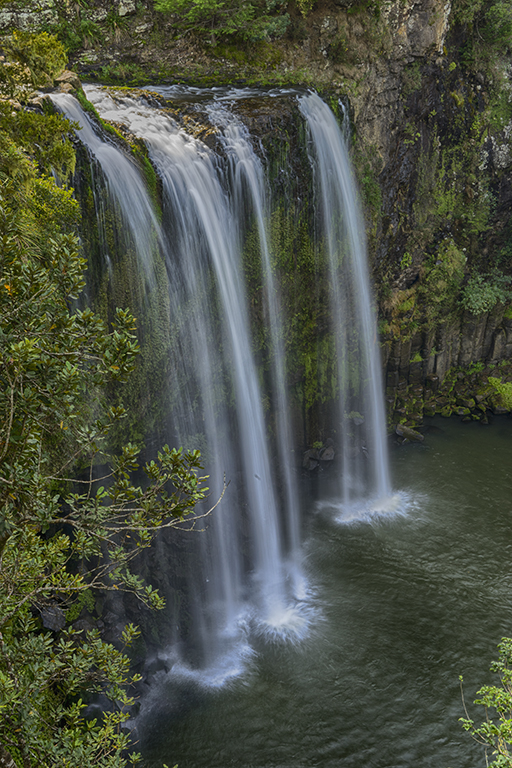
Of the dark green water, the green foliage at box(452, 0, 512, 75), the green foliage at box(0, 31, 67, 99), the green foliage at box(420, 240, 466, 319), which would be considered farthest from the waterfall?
the green foliage at box(452, 0, 512, 75)

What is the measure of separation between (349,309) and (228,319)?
5678mm

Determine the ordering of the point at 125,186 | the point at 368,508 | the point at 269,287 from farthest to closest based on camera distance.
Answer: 1. the point at 368,508
2. the point at 269,287
3. the point at 125,186

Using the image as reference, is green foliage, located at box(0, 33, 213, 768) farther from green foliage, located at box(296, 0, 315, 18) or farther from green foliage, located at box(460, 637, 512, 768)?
green foliage, located at box(296, 0, 315, 18)

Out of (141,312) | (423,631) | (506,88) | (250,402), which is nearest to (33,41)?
(141,312)

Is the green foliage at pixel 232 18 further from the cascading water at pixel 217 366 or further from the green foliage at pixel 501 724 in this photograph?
the green foliage at pixel 501 724

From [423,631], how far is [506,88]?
18.8 meters

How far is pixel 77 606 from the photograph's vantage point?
9.26 m

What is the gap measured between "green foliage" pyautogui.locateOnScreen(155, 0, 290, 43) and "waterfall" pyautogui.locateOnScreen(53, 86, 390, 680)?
9.12ft

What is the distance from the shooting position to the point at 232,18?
15.0 m

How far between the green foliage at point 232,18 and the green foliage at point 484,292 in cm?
1121

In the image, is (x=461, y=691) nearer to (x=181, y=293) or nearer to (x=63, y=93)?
(x=181, y=293)

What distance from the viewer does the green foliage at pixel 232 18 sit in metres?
14.8

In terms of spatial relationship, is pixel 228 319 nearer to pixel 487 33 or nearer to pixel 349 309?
pixel 349 309

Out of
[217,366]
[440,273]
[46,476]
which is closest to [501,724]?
[46,476]
